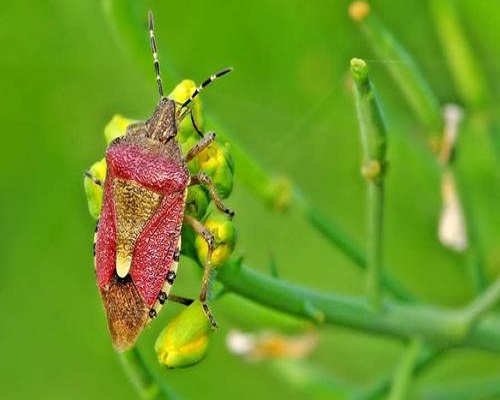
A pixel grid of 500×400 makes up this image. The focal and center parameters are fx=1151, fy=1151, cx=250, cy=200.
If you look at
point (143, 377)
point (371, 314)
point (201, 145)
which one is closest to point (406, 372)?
point (371, 314)

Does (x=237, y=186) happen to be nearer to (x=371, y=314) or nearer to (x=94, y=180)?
(x=371, y=314)

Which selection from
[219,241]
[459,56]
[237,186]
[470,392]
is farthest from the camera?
[237,186]

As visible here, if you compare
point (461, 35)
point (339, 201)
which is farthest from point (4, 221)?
point (461, 35)

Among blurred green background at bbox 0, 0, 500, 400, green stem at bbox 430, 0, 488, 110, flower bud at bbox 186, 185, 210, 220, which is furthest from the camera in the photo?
blurred green background at bbox 0, 0, 500, 400

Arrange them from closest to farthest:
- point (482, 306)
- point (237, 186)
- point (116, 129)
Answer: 1. point (116, 129)
2. point (482, 306)
3. point (237, 186)

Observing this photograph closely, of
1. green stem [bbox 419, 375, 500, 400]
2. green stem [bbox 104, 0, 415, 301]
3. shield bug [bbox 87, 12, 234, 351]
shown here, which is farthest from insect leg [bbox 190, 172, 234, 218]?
green stem [bbox 419, 375, 500, 400]

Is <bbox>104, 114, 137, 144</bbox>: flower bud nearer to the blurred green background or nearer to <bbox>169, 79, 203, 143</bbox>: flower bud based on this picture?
<bbox>169, 79, 203, 143</bbox>: flower bud

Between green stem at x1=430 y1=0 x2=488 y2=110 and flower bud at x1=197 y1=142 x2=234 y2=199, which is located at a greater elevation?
flower bud at x1=197 y1=142 x2=234 y2=199
